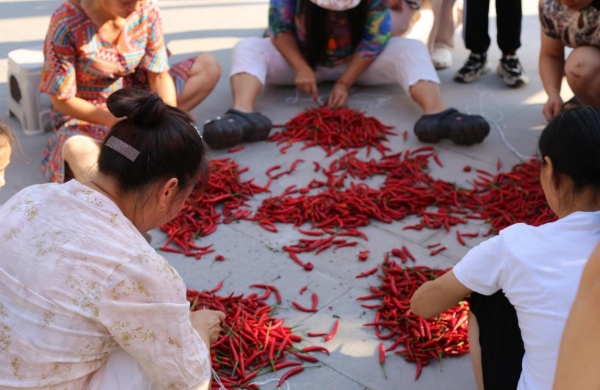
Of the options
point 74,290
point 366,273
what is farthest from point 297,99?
point 74,290

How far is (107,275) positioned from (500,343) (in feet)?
3.75

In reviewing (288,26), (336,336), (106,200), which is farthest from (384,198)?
(106,200)

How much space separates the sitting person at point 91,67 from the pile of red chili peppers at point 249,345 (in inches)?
36.0

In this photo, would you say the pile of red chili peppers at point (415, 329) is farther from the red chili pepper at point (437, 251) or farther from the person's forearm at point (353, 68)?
the person's forearm at point (353, 68)

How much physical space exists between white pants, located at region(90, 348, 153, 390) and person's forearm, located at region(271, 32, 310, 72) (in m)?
3.20

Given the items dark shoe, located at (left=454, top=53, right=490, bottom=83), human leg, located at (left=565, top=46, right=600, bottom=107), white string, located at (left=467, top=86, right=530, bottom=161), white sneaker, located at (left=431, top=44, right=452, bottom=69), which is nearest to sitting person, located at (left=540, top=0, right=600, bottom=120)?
human leg, located at (left=565, top=46, right=600, bottom=107)

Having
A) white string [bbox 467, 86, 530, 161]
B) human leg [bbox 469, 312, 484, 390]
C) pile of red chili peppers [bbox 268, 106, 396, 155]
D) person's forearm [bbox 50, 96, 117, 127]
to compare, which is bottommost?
white string [bbox 467, 86, 530, 161]

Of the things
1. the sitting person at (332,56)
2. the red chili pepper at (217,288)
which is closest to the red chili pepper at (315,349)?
the red chili pepper at (217,288)

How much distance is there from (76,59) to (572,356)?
121 inches

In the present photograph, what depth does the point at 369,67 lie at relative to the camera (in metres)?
5.17

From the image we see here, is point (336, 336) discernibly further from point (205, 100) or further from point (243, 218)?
point (205, 100)

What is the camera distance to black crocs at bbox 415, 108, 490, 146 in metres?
4.46

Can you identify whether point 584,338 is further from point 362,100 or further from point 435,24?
point 435,24

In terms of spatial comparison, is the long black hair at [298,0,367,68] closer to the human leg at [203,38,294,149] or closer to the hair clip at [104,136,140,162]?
the human leg at [203,38,294,149]
